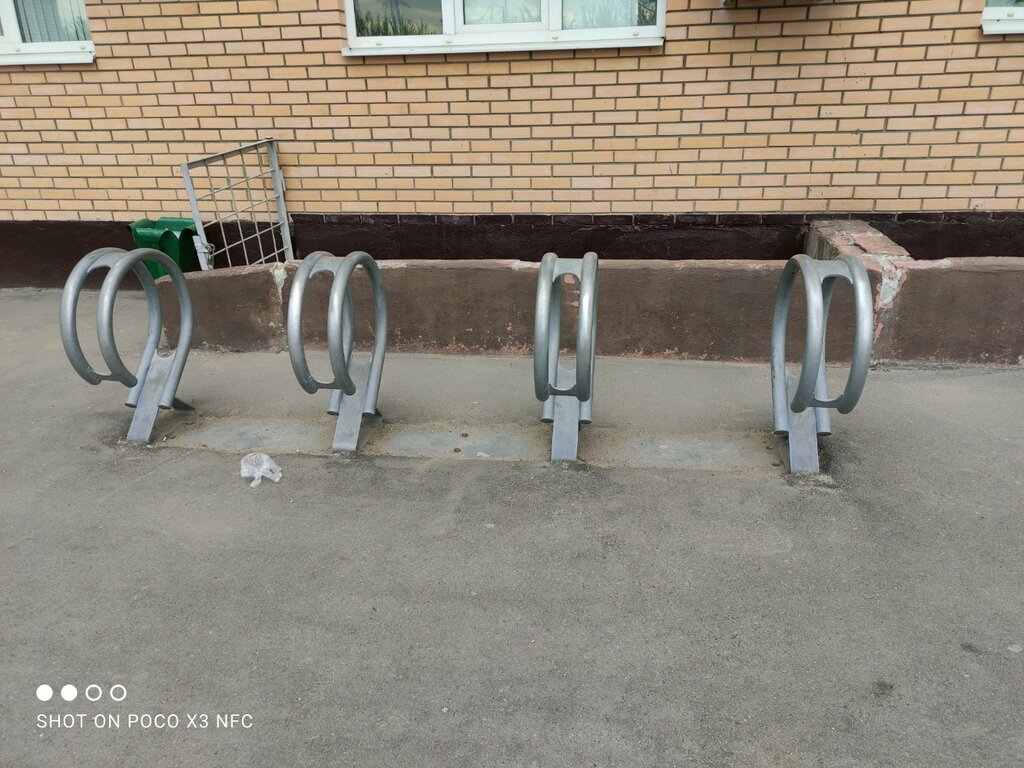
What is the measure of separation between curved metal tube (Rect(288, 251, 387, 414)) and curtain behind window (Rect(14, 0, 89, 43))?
3563mm

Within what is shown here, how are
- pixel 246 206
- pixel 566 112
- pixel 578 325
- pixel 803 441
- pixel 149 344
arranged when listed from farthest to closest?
pixel 246 206 < pixel 566 112 < pixel 149 344 < pixel 803 441 < pixel 578 325

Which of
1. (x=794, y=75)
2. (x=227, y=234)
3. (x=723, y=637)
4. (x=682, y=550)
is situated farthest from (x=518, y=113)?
(x=723, y=637)

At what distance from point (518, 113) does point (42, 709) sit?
416cm

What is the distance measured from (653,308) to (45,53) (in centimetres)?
476

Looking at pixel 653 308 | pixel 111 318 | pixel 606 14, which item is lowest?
pixel 653 308

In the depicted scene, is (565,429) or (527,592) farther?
(565,429)

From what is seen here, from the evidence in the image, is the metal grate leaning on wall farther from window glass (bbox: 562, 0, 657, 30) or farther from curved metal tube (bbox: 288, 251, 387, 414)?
window glass (bbox: 562, 0, 657, 30)

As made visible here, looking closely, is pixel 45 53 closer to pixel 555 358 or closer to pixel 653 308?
pixel 555 358

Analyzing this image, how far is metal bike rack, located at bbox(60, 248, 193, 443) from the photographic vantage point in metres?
3.32

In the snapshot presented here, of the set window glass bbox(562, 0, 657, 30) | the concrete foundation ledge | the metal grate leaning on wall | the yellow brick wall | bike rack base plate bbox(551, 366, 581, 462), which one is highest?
window glass bbox(562, 0, 657, 30)

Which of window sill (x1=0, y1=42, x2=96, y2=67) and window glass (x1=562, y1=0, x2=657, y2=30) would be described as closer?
window glass (x1=562, y1=0, x2=657, y2=30)

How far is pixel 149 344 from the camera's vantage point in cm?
388

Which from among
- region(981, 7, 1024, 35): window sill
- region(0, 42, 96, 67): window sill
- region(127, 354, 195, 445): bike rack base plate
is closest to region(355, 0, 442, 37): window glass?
region(0, 42, 96, 67): window sill

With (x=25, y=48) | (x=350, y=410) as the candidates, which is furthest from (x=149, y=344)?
(x=25, y=48)
